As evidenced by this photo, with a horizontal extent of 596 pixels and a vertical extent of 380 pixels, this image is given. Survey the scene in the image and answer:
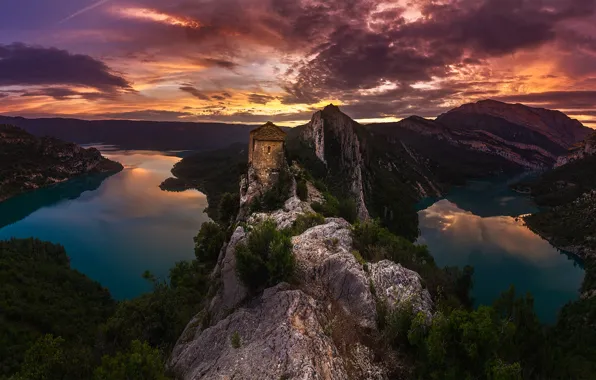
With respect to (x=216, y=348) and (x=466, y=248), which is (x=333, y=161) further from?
(x=216, y=348)

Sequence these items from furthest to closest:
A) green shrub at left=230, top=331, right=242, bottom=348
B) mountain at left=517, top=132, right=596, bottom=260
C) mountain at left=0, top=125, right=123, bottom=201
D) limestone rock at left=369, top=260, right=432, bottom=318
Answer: mountain at left=0, top=125, right=123, bottom=201, mountain at left=517, top=132, right=596, bottom=260, limestone rock at left=369, top=260, right=432, bottom=318, green shrub at left=230, top=331, right=242, bottom=348

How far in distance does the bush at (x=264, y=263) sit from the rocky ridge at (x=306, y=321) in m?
0.61

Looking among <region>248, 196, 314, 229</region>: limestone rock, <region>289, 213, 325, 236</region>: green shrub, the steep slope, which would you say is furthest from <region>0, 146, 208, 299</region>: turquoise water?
<region>289, 213, 325, 236</region>: green shrub

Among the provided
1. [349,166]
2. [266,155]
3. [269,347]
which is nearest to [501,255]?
[349,166]

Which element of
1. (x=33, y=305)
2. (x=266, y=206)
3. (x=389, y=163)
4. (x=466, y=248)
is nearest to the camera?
(x=266, y=206)

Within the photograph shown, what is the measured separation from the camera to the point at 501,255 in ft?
296

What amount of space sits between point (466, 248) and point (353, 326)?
8949cm

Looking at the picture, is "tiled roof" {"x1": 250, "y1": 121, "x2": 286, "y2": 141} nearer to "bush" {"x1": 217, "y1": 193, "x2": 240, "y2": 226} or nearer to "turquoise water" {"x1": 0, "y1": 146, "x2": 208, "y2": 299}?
"bush" {"x1": 217, "y1": 193, "x2": 240, "y2": 226}

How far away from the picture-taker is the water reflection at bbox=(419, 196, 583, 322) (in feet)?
232

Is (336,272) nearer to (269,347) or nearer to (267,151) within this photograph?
(269,347)

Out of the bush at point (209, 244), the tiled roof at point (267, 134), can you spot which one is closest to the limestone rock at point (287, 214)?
the tiled roof at point (267, 134)

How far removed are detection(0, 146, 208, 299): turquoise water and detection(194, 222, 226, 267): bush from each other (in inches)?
1374

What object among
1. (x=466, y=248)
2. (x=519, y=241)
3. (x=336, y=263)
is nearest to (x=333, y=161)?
(x=466, y=248)

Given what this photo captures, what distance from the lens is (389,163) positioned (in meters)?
178
